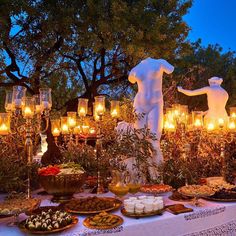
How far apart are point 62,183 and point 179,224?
1148mm

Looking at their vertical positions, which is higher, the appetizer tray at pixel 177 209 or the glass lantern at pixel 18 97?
the glass lantern at pixel 18 97

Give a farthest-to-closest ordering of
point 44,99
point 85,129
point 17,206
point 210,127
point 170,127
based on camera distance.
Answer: point 85,129
point 170,127
point 210,127
point 44,99
point 17,206

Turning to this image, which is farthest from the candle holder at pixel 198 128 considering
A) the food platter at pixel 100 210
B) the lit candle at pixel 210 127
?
the food platter at pixel 100 210

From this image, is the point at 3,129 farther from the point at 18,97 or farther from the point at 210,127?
the point at 210,127

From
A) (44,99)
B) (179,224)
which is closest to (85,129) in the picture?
(44,99)

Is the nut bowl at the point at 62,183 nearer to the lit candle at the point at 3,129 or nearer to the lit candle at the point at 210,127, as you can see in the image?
the lit candle at the point at 3,129

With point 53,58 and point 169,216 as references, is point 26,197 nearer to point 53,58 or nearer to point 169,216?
point 169,216

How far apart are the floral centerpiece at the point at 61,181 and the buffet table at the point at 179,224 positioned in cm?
14

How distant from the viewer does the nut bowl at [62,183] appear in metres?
3.28

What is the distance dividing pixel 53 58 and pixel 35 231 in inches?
237

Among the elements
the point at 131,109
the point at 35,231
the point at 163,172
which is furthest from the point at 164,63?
the point at 35,231

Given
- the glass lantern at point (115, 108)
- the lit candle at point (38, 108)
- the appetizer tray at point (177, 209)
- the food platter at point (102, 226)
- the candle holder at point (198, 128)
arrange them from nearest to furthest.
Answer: the food platter at point (102, 226), the appetizer tray at point (177, 209), the lit candle at point (38, 108), the glass lantern at point (115, 108), the candle holder at point (198, 128)

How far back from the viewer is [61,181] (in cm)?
329

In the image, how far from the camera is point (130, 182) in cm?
361
